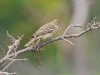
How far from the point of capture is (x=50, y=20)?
19.8m

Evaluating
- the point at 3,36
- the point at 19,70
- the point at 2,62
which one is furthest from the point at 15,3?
the point at 2,62

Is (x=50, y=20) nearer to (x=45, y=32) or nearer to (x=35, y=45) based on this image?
(x=45, y=32)

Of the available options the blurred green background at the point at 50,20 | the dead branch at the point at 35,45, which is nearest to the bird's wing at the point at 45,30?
the dead branch at the point at 35,45

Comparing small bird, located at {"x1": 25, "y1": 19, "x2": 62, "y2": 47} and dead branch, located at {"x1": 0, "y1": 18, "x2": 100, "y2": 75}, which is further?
small bird, located at {"x1": 25, "y1": 19, "x2": 62, "y2": 47}

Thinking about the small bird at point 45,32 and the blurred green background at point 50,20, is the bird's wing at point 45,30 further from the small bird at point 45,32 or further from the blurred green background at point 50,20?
the blurred green background at point 50,20

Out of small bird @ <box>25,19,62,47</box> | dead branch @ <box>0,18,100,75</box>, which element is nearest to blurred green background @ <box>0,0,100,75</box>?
small bird @ <box>25,19,62,47</box>

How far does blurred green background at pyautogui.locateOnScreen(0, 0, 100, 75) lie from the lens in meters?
19.5

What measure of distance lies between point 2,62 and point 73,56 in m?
11.7

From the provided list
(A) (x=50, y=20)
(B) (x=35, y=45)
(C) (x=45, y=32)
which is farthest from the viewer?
(A) (x=50, y=20)

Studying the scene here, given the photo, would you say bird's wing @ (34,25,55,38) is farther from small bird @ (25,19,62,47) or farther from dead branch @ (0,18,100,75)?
dead branch @ (0,18,100,75)

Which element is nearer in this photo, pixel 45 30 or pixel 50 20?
pixel 45 30

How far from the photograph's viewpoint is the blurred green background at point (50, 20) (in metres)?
19.5

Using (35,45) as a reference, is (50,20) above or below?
above

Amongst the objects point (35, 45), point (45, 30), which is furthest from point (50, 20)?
point (35, 45)
